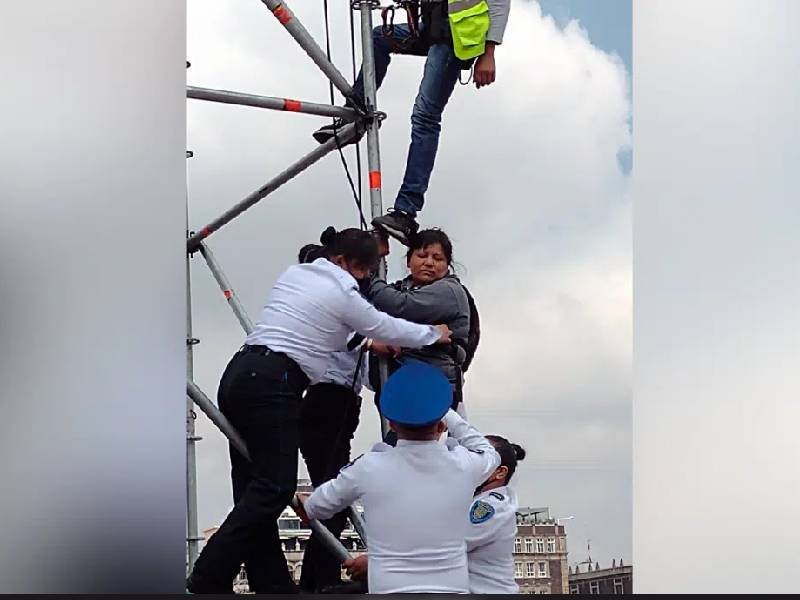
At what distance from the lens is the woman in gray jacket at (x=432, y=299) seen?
134 inches

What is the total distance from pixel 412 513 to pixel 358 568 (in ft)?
1.27

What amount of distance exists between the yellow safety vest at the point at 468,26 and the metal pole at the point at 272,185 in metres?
0.37

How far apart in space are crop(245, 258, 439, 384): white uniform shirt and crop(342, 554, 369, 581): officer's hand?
470 millimetres

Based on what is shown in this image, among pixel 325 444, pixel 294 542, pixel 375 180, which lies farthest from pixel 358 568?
pixel 375 180

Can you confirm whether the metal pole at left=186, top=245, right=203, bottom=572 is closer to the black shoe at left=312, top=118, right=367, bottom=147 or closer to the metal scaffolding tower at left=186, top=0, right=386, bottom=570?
the metal scaffolding tower at left=186, top=0, right=386, bottom=570

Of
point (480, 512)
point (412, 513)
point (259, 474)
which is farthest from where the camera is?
point (259, 474)

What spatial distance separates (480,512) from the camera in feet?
10.4

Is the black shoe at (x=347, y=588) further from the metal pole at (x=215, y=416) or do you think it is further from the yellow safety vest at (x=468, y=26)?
the yellow safety vest at (x=468, y=26)

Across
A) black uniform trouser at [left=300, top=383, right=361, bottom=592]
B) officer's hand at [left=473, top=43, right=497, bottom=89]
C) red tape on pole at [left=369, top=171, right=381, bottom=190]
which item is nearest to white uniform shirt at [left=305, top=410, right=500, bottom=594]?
black uniform trouser at [left=300, top=383, right=361, bottom=592]

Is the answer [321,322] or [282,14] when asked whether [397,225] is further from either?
[282,14]

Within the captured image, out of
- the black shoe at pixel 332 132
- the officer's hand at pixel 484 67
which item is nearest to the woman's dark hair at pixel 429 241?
the black shoe at pixel 332 132
